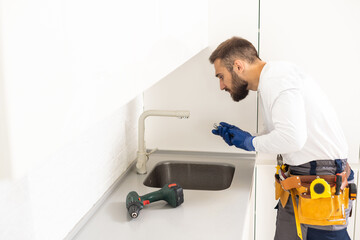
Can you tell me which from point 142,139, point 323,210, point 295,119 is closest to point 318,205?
point 323,210

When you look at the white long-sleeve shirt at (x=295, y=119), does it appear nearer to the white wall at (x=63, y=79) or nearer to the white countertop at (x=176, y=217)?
the white countertop at (x=176, y=217)

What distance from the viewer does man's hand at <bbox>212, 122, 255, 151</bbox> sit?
208cm

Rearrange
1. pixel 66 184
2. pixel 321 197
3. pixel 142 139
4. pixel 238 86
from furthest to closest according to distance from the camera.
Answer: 1. pixel 142 139
2. pixel 238 86
3. pixel 321 197
4. pixel 66 184

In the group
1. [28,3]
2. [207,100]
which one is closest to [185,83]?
[207,100]

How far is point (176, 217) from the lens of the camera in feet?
5.74

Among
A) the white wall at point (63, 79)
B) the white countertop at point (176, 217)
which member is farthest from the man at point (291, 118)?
the white wall at point (63, 79)

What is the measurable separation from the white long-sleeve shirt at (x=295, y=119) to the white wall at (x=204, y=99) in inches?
14.8

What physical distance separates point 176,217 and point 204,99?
832 mm

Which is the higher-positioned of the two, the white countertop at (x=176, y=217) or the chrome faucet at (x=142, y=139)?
the chrome faucet at (x=142, y=139)

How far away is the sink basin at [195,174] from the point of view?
2367mm

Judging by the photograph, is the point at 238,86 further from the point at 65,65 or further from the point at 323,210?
the point at 65,65

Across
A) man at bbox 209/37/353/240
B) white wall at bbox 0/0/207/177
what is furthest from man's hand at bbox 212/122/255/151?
white wall at bbox 0/0/207/177

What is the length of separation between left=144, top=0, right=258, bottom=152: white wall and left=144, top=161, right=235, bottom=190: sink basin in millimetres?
135

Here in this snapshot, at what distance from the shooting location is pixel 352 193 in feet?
6.59
